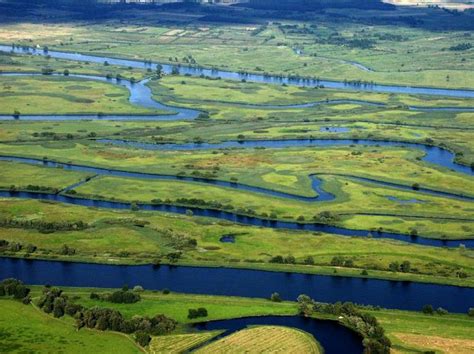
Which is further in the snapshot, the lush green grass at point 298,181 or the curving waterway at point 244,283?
the lush green grass at point 298,181

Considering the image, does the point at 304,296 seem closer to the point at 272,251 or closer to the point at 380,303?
the point at 380,303

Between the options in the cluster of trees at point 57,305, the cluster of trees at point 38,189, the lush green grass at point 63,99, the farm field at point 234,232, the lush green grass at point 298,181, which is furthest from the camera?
the lush green grass at point 63,99

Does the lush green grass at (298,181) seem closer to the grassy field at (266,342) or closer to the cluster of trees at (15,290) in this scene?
the grassy field at (266,342)

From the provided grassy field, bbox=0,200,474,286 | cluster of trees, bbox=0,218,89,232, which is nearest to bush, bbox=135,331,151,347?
grassy field, bbox=0,200,474,286

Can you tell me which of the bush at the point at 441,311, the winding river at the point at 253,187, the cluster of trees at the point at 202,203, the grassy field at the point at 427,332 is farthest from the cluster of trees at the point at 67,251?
the bush at the point at 441,311

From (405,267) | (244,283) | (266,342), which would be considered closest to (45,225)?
(244,283)

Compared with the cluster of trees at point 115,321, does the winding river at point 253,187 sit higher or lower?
higher

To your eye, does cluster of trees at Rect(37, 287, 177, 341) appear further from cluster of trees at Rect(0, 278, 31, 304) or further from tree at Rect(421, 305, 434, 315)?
tree at Rect(421, 305, 434, 315)
